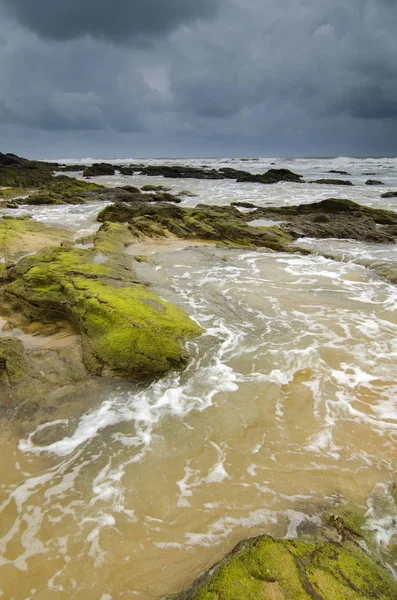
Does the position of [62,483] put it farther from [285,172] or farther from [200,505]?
[285,172]

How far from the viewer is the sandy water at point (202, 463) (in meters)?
2.99

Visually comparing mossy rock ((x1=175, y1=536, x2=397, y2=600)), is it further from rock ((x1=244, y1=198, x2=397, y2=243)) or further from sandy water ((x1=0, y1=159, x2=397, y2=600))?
rock ((x1=244, y1=198, x2=397, y2=243))

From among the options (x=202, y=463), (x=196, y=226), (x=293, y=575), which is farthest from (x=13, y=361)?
(x=196, y=226)

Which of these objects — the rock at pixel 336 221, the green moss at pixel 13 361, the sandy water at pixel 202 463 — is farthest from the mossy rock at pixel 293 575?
the rock at pixel 336 221

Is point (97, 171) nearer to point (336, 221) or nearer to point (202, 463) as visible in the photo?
point (336, 221)

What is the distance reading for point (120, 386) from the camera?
5.24 m

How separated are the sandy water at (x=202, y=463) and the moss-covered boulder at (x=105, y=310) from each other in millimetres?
405

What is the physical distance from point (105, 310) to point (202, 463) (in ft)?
11.1

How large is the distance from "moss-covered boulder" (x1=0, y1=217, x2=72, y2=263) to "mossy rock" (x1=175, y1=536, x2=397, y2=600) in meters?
10.7

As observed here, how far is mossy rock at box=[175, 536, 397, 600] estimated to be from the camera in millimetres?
2293

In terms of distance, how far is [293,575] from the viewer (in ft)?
7.89

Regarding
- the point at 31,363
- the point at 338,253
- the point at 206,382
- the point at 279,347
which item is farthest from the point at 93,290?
the point at 338,253

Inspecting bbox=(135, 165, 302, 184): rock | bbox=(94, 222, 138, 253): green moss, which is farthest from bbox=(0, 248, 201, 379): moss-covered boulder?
bbox=(135, 165, 302, 184): rock

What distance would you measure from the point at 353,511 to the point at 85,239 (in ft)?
42.3
